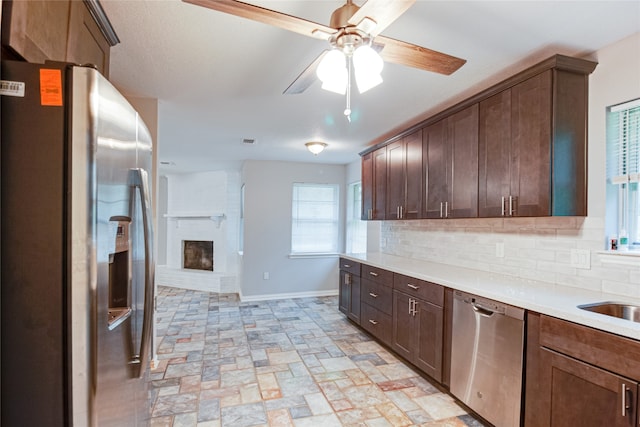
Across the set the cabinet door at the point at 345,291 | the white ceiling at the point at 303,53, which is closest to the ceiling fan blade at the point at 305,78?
the white ceiling at the point at 303,53

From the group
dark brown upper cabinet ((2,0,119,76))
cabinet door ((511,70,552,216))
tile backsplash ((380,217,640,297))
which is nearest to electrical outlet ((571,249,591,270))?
tile backsplash ((380,217,640,297))

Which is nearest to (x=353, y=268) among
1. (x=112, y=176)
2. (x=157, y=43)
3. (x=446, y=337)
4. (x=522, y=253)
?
(x=446, y=337)

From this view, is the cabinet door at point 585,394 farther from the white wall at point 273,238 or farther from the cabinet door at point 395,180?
the white wall at point 273,238

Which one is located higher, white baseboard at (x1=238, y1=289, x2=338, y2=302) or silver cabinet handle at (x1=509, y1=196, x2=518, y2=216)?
silver cabinet handle at (x1=509, y1=196, x2=518, y2=216)

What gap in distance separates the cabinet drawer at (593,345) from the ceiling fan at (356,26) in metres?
1.40

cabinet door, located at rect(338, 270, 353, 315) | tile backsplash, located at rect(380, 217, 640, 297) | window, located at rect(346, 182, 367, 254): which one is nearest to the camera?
tile backsplash, located at rect(380, 217, 640, 297)

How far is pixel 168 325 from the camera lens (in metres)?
4.23

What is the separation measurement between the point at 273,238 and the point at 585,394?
4.73m

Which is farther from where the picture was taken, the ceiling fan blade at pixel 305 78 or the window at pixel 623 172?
the window at pixel 623 172

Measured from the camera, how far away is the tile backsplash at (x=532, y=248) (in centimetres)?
201

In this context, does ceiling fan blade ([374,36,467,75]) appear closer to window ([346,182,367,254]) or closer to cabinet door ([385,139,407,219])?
cabinet door ([385,139,407,219])

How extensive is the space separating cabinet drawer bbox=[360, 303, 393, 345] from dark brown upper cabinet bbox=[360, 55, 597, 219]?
1.16 m

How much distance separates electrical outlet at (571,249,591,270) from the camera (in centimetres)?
209

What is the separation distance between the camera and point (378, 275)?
3.53m
